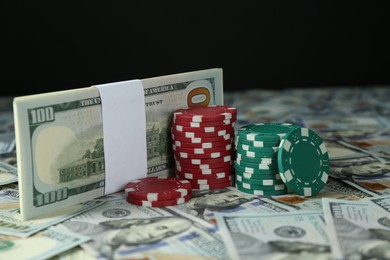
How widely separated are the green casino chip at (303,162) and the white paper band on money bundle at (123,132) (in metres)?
0.51

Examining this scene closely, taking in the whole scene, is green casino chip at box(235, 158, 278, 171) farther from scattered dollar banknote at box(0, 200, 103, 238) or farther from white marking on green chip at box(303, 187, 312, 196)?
scattered dollar banknote at box(0, 200, 103, 238)

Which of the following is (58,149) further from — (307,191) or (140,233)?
(307,191)

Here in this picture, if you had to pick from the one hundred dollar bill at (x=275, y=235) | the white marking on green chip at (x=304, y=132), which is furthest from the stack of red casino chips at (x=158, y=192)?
the white marking on green chip at (x=304, y=132)

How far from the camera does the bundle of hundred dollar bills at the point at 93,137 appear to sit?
81.3 inches

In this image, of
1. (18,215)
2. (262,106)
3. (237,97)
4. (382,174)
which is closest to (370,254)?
(382,174)

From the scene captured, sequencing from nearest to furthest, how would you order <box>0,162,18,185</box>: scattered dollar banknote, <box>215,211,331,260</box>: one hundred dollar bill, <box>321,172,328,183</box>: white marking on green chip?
<box>215,211,331,260</box>: one hundred dollar bill
<box>321,172,328,183</box>: white marking on green chip
<box>0,162,18,185</box>: scattered dollar banknote

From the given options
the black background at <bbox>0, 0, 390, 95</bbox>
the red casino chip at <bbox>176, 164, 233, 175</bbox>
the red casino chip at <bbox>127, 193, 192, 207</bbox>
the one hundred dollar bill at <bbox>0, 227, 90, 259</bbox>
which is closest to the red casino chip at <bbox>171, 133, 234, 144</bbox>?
the red casino chip at <bbox>176, 164, 233, 175</bbox>

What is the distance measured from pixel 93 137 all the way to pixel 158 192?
0.93 ft

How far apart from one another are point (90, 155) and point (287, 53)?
332cm

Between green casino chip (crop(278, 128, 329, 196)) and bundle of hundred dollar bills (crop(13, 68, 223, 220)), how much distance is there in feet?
1.59

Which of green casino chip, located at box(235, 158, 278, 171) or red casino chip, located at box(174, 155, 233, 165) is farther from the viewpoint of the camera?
red casino chip, located at box(174, 155, 233, 165)

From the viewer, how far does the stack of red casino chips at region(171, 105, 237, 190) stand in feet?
7.64

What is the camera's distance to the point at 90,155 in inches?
87.8

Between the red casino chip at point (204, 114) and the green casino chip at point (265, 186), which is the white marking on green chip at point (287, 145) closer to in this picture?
the green casino chip at point (265, 186)
